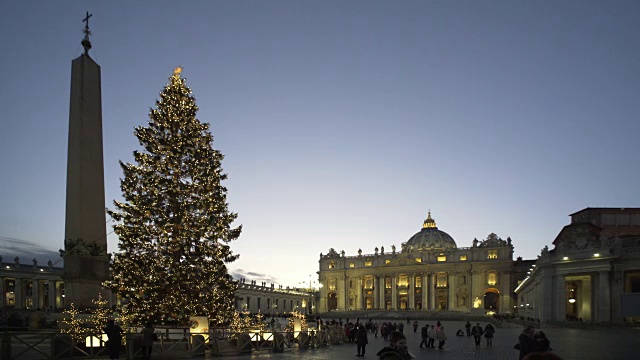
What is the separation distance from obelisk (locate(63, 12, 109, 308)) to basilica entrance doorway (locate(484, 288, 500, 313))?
10109 centimetres

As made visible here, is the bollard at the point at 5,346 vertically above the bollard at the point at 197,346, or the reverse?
the bollard at the point at 5,346

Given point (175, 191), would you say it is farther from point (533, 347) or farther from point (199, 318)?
point (533, 347)

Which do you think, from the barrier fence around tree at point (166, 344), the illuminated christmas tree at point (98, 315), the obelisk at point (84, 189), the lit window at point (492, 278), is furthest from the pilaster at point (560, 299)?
the lit window at point (492, 278)

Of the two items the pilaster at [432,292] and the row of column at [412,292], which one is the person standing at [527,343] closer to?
the row of column at [412,292]

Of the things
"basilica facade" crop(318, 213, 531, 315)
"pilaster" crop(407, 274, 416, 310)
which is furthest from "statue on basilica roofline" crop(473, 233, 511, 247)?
"pilaster" crop(407, 274, 416, 310)

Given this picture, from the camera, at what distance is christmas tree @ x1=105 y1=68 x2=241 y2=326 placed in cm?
2008

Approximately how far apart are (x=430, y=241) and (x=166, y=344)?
4824 inches

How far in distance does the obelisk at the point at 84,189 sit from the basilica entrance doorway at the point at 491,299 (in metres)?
101

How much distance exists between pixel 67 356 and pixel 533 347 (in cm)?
1307

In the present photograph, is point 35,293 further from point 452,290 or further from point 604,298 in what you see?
point 452,290

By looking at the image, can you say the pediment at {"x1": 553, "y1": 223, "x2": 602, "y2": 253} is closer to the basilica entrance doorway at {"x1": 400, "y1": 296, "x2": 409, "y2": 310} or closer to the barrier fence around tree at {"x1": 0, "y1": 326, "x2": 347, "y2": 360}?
the barrier fence around tree at {"x1": 0, "y1": 326, "x2": 347, "y2": 360}

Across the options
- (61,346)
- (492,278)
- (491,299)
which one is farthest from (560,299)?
(491,299)

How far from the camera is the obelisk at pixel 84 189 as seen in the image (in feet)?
61.1

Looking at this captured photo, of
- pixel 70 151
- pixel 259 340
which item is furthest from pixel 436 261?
pixel 70 151
